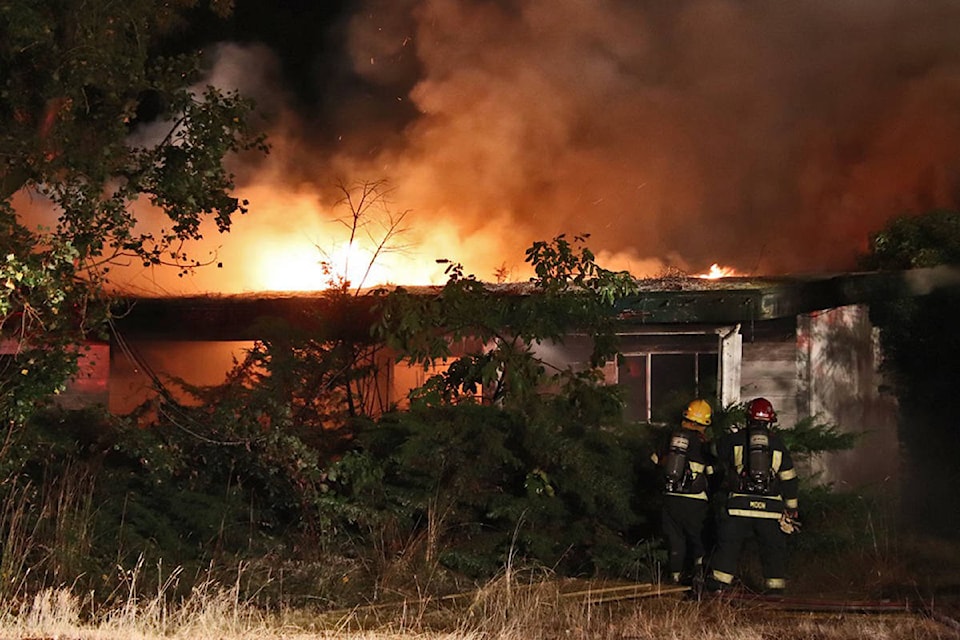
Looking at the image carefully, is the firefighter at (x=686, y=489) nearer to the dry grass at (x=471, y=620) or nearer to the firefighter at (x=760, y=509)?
the firefighter at (x=760, y=509)

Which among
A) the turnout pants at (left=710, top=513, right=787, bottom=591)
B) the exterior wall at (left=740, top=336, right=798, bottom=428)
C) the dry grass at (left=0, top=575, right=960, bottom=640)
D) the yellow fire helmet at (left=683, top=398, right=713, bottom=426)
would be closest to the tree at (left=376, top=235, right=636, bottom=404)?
the yellow fire helmet at (left=683, top=398, right=713, bottom=426)

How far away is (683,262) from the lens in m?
24.5

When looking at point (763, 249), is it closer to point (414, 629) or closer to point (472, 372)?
point (472, 372)

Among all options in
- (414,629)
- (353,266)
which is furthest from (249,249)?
(414,629)

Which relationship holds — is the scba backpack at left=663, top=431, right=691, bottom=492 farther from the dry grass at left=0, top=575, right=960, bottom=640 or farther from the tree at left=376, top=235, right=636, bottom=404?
the tree at left=376, top=235, right=636, bottom=404

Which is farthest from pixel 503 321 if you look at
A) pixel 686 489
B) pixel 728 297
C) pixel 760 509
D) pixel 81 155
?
pixel 81 155

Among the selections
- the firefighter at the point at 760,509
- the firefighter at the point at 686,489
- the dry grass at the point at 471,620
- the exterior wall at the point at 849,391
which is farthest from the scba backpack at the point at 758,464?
the exterior wall at the point at 849,391

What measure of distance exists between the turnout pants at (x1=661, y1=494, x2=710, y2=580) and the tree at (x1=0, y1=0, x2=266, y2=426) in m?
4.29

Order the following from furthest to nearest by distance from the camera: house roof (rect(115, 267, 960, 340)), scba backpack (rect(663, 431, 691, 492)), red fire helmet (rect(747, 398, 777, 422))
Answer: house roof (rect(115, 267, 960, 340)) → scba backpack (rect(663, 431, 691, 492)) → red fire helmet (rect(747, 398, 777, 422))

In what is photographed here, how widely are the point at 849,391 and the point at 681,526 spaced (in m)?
5.11

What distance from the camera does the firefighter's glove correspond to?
8.07m

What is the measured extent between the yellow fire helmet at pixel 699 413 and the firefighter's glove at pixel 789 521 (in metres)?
0.90

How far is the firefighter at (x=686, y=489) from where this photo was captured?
832 centimetres

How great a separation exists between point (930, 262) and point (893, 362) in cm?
132
